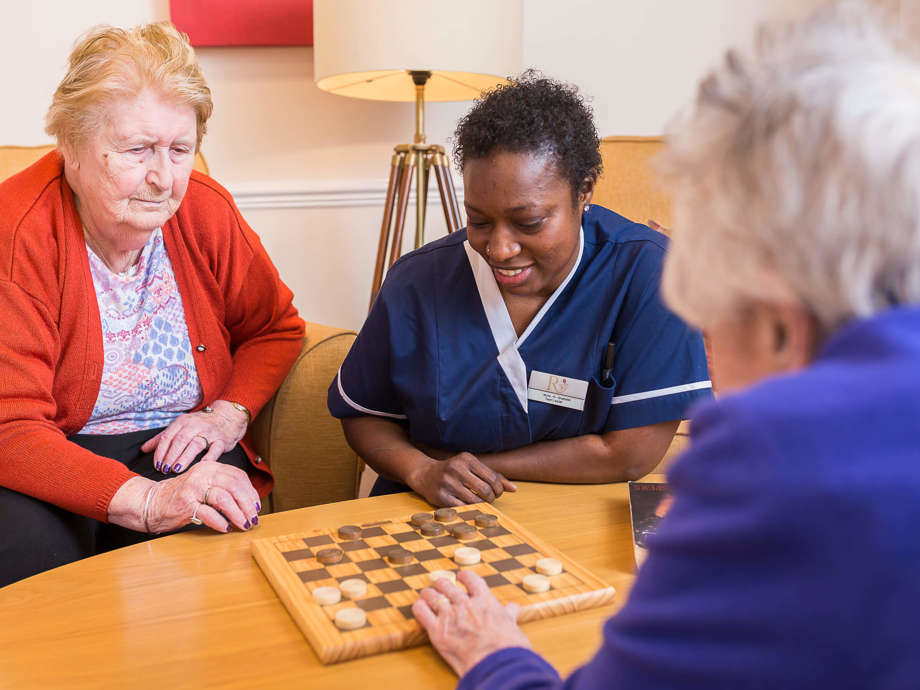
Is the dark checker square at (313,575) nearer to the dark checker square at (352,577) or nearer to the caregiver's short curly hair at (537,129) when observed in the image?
the dark checker square at (352,577)

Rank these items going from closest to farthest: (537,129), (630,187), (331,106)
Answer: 1. (537,129)
2. (630,187)
3. (331,106)

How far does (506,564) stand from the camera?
115 centimetres

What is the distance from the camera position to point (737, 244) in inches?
22.5

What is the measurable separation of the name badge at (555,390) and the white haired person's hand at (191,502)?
0.50 meters

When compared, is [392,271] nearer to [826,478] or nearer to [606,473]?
[606,473]

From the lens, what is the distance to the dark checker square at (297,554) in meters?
1.17

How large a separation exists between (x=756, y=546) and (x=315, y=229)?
97.4 inches

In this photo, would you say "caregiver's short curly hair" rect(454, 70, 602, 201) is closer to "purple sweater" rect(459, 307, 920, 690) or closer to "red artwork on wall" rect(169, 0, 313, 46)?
"purple sweater" rect(459, 307, 920, 690)

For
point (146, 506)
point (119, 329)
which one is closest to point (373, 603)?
point (146, 506)

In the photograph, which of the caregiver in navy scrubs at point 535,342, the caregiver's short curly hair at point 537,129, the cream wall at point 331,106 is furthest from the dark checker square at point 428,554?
the cream wall at point 331,106

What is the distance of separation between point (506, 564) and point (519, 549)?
0.18ft

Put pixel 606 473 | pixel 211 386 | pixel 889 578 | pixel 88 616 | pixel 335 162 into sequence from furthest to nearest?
1. pixel 335 162
2. pixel 211 386
3. pixel 606 473
4. pixel 88 616
5. pixel 889 578

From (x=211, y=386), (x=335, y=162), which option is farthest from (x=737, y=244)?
(x=335, y=162)

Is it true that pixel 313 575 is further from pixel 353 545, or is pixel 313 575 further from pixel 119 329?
pixel 119 329
